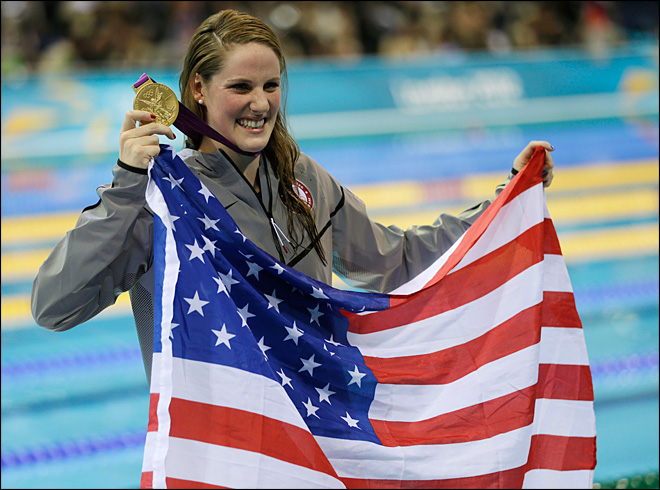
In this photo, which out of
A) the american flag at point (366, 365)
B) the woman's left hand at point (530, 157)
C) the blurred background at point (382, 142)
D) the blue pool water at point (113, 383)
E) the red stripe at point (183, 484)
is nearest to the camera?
the red stripe at point (183, 484)

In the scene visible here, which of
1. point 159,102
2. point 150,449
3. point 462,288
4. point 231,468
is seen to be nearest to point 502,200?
point 462,288

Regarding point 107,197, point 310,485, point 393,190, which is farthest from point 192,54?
point 393,190

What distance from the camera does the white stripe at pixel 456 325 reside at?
205cm

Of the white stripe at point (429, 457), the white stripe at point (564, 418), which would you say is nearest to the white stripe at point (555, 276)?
the white stripe at point (564, 418)

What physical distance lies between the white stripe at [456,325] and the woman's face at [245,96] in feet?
1.95

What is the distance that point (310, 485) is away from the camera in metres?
1.65

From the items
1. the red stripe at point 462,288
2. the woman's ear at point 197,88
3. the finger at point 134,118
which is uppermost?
the woman's ear at point 197,88

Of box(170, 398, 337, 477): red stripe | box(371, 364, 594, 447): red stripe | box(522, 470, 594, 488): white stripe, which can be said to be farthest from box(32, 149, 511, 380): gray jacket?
box(522, 470, 594, 488): white stripe

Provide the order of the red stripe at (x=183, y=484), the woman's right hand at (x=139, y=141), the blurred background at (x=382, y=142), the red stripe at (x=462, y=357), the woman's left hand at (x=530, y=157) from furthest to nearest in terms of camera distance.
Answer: the blurred background at (x=382, y=142) < the woman's left hand at (x=530, y=157) < the red stripe at (x=462, y=357) < the woman's right hand at (x=139, y=141) < the red stripe at (x=183, y=484)

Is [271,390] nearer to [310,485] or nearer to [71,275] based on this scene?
[310,485]

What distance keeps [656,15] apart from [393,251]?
9.70m

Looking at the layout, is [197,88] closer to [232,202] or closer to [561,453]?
[232,202]

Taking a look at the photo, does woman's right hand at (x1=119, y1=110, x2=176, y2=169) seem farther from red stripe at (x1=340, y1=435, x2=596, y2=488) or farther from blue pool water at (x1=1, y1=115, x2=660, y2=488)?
blue pool water at (x1=1, y1=115, x2=660, y2=488)

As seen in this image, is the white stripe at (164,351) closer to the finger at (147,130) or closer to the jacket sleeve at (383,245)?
the finger at (147,130)
